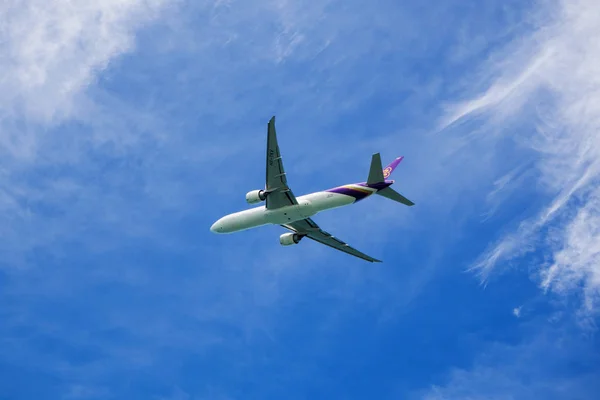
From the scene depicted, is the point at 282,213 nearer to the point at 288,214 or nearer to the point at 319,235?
the point at 288,214

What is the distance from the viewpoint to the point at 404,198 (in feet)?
213

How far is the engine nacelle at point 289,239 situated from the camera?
7425cm

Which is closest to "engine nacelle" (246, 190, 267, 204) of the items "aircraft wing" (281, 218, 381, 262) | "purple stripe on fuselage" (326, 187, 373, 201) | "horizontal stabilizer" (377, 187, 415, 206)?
"purple stripe on fuselage" (326, 187, 373, 201)

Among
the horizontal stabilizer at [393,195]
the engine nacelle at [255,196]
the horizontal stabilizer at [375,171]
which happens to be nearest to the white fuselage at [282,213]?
the engine nacelle at [255,196]

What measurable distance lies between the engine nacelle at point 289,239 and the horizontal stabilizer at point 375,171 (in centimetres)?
1335

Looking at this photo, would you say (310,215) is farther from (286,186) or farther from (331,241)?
(331,241)

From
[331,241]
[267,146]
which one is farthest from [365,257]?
[267,146]

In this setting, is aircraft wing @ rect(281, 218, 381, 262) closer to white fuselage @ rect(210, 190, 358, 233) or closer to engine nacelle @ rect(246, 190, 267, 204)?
white fuselage @ rect(210, 190, 358, 233)

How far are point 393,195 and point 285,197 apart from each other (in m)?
9.75

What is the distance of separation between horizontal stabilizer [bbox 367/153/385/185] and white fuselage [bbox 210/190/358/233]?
259cm

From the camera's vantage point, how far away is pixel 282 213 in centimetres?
6681

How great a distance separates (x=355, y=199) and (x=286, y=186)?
248 inches

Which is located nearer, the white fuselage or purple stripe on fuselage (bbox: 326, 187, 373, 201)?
purple stripe on fuselage (bbox: 326, 187, 373, 201)

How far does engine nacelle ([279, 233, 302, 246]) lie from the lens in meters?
74.2
